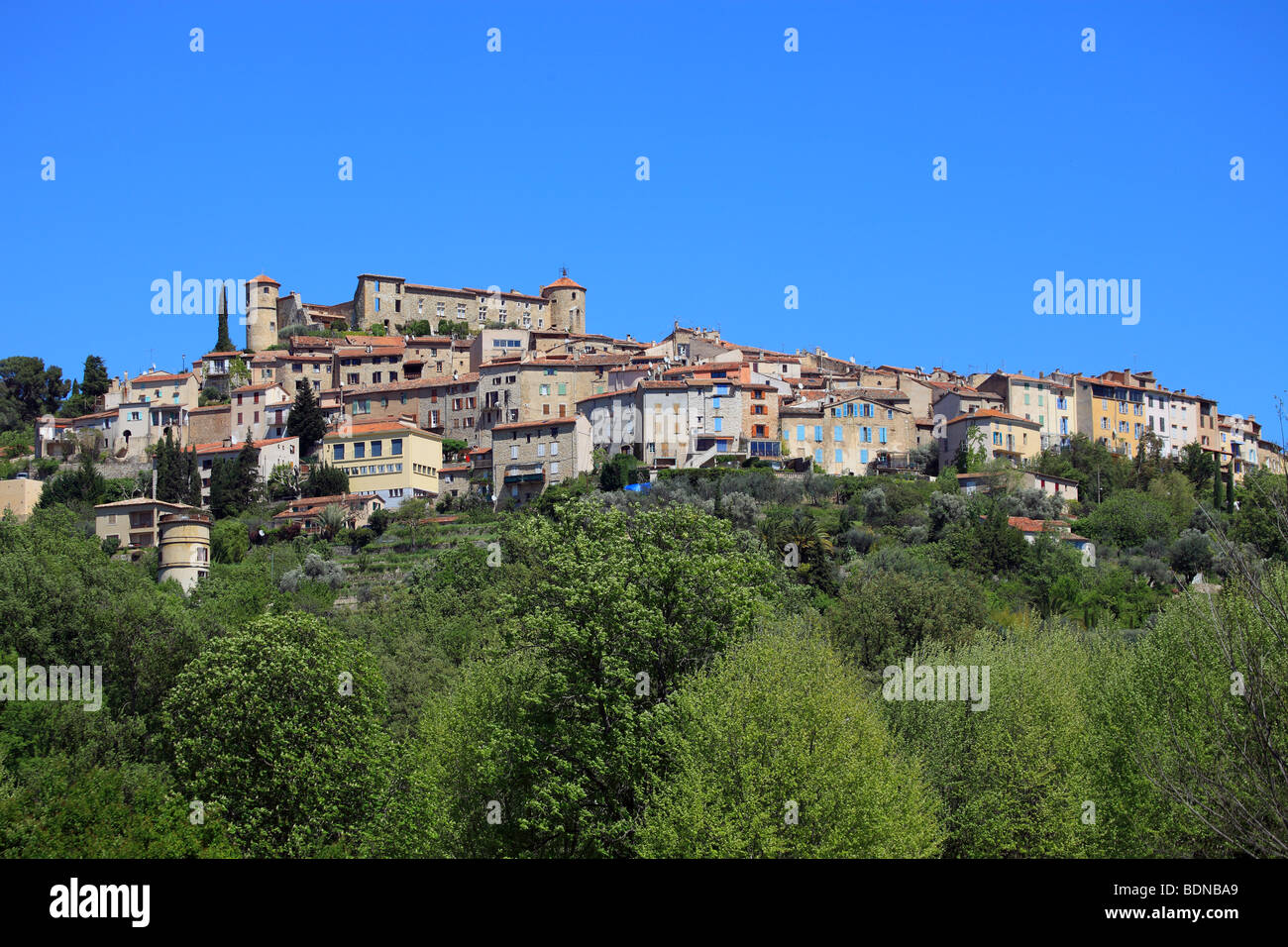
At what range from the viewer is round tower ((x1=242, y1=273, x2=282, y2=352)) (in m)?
126

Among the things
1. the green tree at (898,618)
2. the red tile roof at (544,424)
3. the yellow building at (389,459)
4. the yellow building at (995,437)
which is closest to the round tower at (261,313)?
the yellow building at (389,459)

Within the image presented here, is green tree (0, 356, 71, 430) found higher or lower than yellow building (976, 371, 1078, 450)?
higher

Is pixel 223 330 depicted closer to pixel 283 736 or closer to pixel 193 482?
pixel 193 482

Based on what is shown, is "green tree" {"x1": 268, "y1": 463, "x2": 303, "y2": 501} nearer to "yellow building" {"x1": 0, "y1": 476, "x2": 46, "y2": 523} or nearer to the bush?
"yellow building" {"x1": 0, "y1": 476, "x2": 46, "y2": 523}

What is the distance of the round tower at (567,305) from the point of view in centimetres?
12581

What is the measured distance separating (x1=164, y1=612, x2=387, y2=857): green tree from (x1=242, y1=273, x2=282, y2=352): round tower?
90.8 m

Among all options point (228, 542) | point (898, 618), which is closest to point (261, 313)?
point (228, 542)

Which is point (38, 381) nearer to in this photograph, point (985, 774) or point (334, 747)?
point (334, 747)

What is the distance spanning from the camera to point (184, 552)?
2884 inches

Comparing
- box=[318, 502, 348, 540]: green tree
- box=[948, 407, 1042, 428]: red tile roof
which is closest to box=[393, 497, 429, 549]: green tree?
box=[318, 502, 348, 540]: green tree

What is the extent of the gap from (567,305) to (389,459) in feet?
118

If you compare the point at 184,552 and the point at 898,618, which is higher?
the point at 184,552
